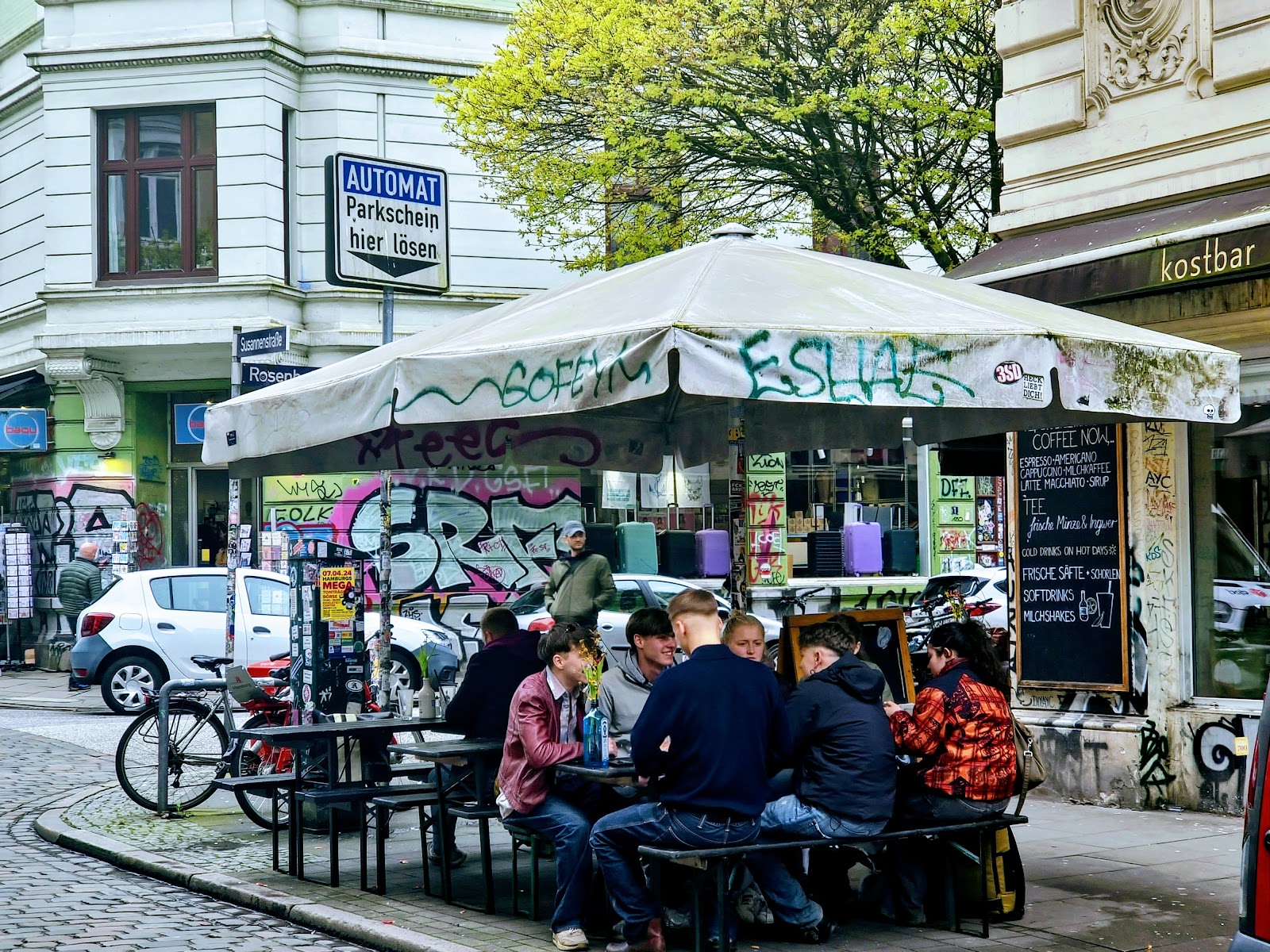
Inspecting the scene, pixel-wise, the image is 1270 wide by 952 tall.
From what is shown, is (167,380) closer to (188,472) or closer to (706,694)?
(188,472)

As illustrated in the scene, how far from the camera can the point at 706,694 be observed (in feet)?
20.4

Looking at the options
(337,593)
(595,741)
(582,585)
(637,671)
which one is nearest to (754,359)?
(595,741)

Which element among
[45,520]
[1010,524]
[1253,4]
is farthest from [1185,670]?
[45,520]

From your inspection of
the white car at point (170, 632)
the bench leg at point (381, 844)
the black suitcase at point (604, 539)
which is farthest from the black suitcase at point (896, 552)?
the bench leg at point (381, 844)

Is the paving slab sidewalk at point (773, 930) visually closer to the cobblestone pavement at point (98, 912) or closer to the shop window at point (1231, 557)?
the cobblestone pavement at point (98, 912)

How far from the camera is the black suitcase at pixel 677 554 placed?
79.4 ft

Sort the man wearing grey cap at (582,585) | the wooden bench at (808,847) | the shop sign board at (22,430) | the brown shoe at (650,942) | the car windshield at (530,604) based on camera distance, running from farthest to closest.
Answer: the shop sign board at (22,430) → the car windshield at (530,604) → the man wearing grey cap at (582,585) → the brown shoe at (650,942) → the wooden bench at (808,847)

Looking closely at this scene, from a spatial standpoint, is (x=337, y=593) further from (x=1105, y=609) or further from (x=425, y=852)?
(x=1105, y=609)

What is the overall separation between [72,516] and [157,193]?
485cm

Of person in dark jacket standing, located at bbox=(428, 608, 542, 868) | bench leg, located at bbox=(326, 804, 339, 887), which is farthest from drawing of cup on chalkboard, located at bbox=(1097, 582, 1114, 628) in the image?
bench leg, located at bbox=(326, 804, 339, 887)

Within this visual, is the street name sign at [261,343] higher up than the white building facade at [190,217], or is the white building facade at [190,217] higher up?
the white building facade at [190,217]

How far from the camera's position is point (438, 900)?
25.4ft

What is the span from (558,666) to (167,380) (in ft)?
55.8

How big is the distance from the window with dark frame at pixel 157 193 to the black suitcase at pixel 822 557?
10359mm
